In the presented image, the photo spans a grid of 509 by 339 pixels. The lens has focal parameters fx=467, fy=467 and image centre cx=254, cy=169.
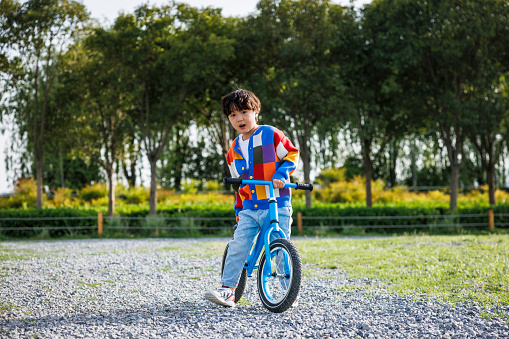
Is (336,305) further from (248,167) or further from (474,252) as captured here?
(474,252)

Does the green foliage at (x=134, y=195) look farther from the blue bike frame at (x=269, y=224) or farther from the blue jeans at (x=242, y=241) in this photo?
the blue bike frame at (x=269, y=224)

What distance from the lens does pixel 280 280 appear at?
155 inches

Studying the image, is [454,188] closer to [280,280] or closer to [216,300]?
[280,280]

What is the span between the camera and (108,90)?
16.9 m

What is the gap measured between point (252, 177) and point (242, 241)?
57 cm

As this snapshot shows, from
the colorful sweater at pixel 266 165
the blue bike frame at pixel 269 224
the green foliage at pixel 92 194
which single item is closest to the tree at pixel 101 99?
the green foliage at pixel 92 194

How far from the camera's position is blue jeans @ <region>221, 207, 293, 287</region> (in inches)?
161

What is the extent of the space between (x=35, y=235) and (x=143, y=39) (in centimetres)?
747

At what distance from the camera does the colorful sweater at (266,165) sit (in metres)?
4.03

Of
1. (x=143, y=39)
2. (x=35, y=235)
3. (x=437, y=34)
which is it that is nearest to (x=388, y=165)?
(x=437, y=34)

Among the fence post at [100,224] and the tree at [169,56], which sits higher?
the tree at [169,56]

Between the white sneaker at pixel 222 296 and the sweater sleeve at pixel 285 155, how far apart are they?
110 centimetres

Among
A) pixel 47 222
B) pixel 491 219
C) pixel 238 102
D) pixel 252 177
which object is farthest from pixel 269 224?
pixel 491 219

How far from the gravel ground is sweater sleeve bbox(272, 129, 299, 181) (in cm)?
118
